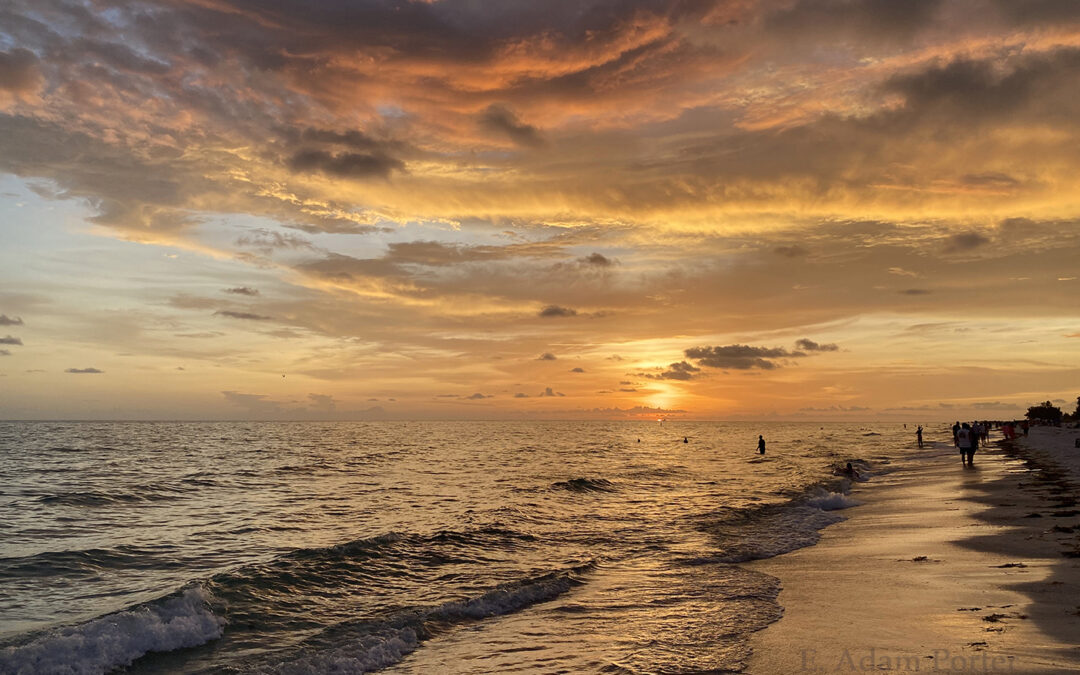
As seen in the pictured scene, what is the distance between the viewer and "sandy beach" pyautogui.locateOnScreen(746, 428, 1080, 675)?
35.8ft

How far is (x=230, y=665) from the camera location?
538 inches

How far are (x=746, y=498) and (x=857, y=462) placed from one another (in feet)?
113

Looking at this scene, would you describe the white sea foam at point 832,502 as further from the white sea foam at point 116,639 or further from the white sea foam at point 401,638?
the white sea foam at point 116,639

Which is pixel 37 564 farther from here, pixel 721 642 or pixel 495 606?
pixel 721 642

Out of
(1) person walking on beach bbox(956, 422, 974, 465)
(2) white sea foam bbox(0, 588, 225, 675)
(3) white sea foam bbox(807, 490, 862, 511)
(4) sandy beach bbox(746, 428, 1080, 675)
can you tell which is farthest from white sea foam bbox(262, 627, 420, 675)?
(1) person walking on beach bbox(956, 422, 974, 465)

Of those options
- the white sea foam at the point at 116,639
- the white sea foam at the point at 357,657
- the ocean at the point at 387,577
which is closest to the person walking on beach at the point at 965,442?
the ocean at the point at 387,577

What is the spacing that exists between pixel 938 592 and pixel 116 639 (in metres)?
18.4

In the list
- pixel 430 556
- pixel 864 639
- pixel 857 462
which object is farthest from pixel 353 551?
pixel 857 462

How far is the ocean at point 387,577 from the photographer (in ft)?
45.0

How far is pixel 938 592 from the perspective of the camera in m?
15.1

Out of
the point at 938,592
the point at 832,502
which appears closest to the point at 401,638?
the point at 938,592

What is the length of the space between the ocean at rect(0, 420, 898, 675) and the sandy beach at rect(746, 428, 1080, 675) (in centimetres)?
108

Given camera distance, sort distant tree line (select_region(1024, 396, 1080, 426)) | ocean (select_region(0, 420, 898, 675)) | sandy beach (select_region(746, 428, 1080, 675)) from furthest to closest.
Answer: distant tree line (select_region(1024, 396, 1080, 426)) < ocean (select_region(0, 420, 898, 675)) < sandy beach (select_region(746, 428, 1080, 675))

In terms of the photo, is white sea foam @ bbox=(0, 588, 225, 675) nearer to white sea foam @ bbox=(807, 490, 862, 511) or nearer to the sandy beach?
the sandy beach
